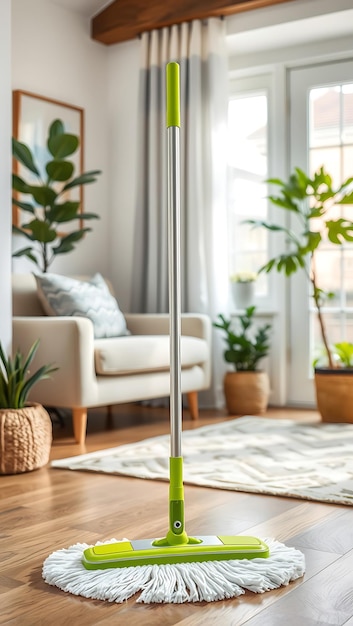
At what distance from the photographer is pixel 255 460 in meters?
3.04

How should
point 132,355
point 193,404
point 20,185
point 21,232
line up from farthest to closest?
point 193,404 < point 21,232 < point 20,185 < point 132,355

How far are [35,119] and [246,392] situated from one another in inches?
75.4

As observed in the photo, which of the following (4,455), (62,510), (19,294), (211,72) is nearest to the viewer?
(62,510)

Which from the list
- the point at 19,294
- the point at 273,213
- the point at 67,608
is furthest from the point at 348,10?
the point at 67,608

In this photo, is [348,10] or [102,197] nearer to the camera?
[348,10]

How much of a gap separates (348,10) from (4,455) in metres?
2.87

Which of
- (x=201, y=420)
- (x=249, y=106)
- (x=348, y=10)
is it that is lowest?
(x=201, y=420)

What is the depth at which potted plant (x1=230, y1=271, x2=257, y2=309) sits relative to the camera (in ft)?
15.3

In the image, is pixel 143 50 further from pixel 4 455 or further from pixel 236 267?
pixel 4 455

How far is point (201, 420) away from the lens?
13.8 ft

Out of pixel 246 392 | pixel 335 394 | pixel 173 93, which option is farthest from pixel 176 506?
pixel 246 392

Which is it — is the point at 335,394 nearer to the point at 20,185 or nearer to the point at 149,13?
the point at 20,185

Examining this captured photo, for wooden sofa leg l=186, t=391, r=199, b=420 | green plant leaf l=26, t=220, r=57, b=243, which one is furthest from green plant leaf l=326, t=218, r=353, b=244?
green plant leaf l=26, t=220, r=57, b=243

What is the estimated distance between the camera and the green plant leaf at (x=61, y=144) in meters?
4.09
